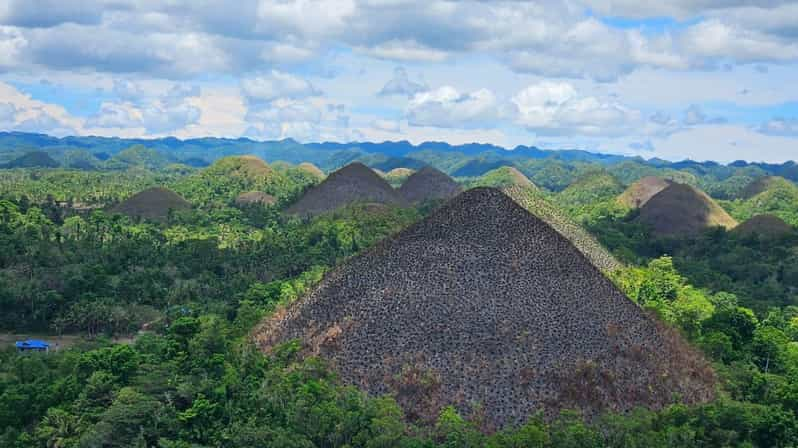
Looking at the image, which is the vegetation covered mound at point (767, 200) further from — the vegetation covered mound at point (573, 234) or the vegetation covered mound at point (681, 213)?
the vegetation covered mound at point (573, 234)

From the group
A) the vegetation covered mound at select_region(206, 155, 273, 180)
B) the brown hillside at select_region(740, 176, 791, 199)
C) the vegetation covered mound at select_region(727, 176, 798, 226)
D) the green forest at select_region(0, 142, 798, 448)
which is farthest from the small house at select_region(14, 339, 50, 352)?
the brown hillside at select_region(740, 176, 791, 199)

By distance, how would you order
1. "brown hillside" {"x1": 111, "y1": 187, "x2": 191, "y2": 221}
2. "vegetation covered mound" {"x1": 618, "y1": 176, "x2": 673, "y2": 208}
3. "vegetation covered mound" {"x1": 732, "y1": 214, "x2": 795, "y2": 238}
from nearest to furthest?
"vegetation covered mound" {"x1": 732, "y1": 214, "x2": 795, "y2": 238}
"brown hillside" {"x1": 111, "y1": 187, "x2": 191, "y2": 221}
"vegetation covered mound" {"x1": 618, "y1": 176, "x2": 673, "y2": 208}

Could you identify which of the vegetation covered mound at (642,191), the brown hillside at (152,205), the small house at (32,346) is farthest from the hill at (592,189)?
the small house at (32,346)

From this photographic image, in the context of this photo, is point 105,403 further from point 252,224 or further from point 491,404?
point 252,224

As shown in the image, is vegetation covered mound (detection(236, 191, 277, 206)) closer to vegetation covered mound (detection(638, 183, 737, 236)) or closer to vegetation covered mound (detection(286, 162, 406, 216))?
vegetation covered mound (detection(286, 162, 406, 216))

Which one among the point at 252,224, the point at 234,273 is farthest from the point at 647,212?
the point at 234,273

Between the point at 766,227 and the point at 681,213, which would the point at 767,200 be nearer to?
the point at 681,213
